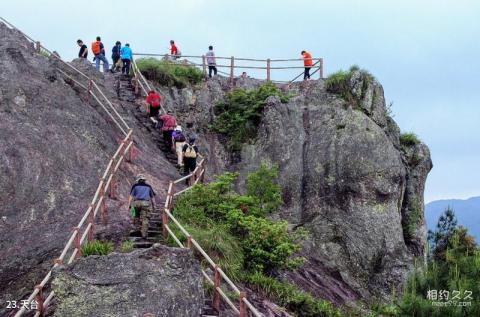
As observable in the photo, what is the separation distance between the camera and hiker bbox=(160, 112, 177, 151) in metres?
23.9

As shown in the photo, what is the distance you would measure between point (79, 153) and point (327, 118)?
41.5ft

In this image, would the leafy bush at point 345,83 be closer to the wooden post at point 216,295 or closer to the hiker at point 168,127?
the hiker at point 168,127

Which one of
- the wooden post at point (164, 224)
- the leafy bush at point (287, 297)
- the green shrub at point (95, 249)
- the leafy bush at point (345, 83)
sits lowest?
the leafy bush at point (287, 297)

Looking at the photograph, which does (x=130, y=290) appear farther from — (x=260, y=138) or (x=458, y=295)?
(x=260, y=138)

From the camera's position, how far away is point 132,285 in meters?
11.5

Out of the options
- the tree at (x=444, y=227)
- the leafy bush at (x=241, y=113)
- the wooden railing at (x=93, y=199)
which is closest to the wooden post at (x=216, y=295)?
the wooden railing at (x=93, y=199)

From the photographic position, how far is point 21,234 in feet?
50.9

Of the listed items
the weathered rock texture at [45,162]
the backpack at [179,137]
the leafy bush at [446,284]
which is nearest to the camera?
the leafy bush at [446,284]

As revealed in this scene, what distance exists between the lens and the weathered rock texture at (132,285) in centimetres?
1103

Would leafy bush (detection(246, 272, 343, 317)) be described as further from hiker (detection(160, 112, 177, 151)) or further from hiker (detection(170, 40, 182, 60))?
hiker (detection(170, 40, 182, 60))

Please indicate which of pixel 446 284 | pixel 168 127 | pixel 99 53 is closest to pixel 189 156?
pixel 168 127

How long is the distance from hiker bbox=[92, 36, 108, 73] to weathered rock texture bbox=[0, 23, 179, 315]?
368cm

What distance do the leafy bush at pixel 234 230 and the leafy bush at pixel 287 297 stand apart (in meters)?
0.52

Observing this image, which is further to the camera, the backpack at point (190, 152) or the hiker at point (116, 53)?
the hiker at point (116, 53)
